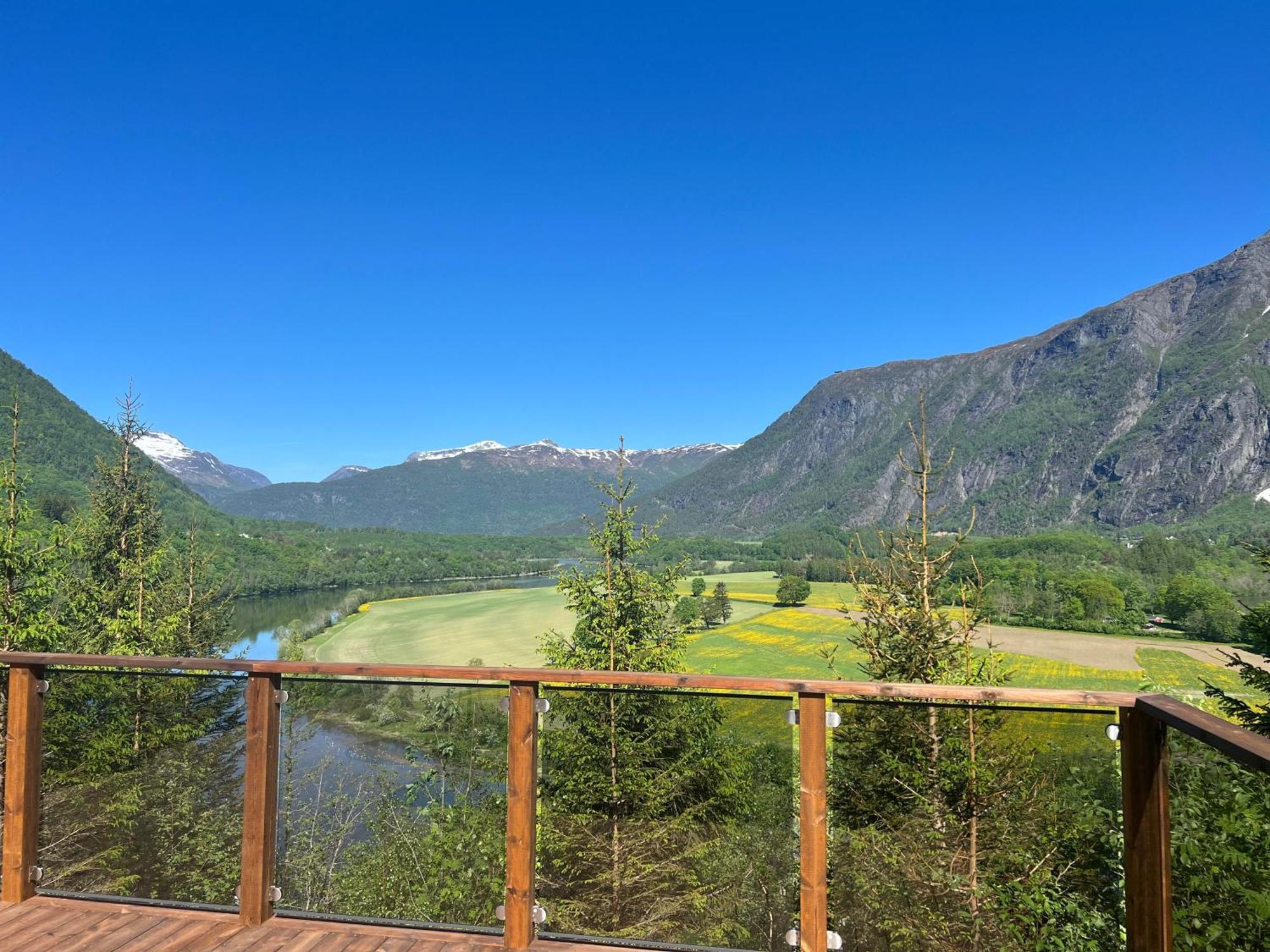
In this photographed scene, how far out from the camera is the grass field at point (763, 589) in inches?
2496

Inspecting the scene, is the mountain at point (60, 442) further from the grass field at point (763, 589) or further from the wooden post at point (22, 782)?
the wooden post at point (22, 782)

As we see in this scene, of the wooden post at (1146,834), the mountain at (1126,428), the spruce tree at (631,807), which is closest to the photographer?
the wooden post at (1146,834)

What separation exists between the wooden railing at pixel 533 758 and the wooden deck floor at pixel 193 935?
99 millimetres

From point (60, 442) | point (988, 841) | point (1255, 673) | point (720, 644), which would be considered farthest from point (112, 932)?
point (60, 442)

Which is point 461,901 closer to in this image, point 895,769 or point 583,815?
point 583,815

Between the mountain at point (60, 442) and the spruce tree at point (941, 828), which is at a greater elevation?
the mountain at point (60, 442)

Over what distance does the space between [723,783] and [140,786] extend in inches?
84.4

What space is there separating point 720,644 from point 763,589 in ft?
89.7

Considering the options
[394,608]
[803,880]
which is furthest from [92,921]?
[394,608]

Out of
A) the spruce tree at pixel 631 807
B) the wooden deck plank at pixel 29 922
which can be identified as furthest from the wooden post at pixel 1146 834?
the wooden deck plank at pixel 29 922

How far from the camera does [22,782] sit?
270 centimetres

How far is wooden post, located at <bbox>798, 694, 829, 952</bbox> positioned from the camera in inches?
85.7

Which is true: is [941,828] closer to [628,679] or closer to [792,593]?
[628,679]

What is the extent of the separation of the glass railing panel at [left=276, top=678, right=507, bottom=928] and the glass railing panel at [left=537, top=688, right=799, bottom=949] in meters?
0.22
